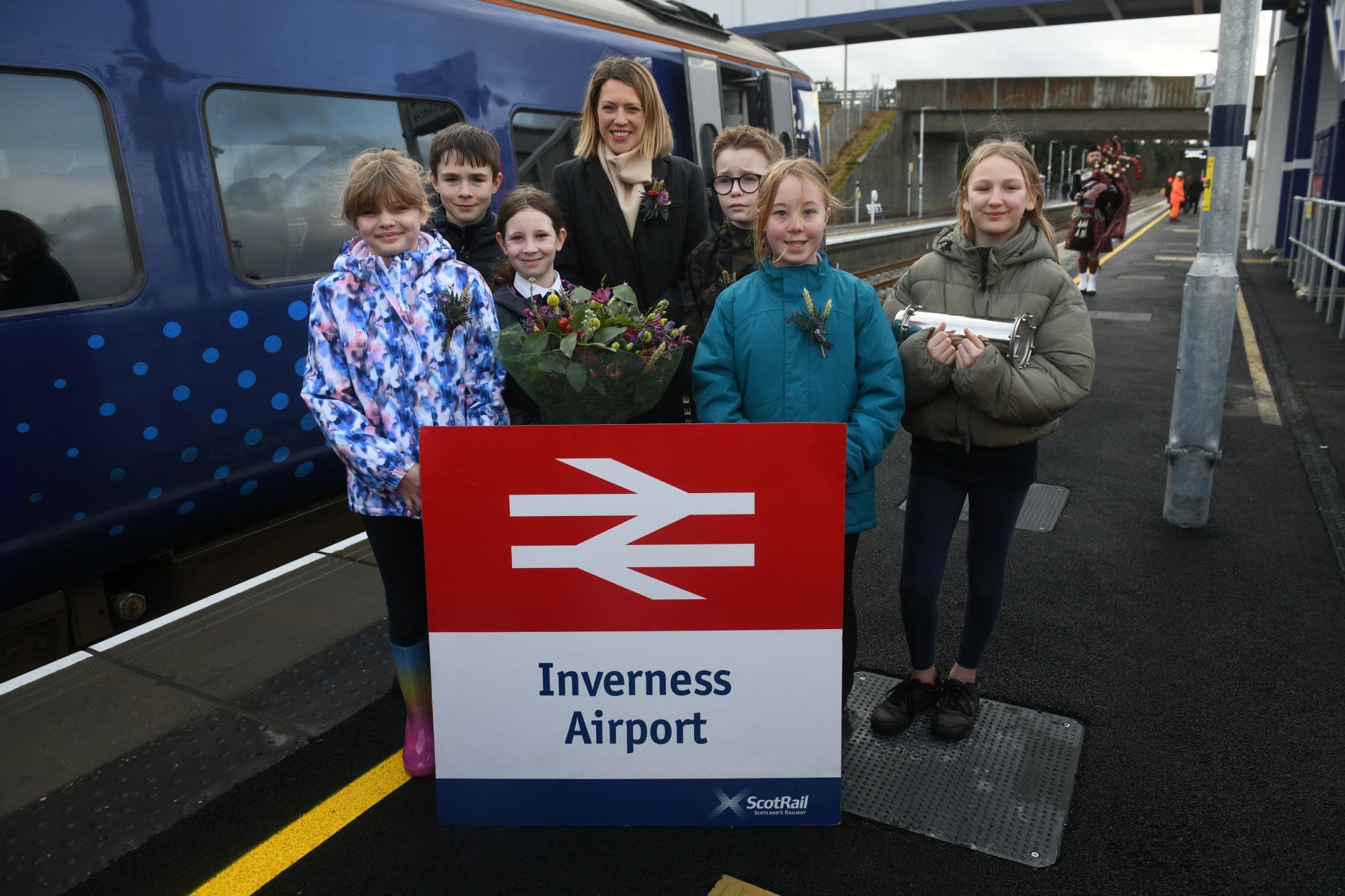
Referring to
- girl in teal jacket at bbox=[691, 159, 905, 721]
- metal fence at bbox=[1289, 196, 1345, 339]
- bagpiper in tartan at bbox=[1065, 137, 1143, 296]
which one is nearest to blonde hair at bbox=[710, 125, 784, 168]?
girl in teal jacket at bbox=[691, 159, 905, 721]

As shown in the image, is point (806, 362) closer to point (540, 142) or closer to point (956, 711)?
point (956, 711)

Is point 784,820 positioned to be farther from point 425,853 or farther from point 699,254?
point 699,254

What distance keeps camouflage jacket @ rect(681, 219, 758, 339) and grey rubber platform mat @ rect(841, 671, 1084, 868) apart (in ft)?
4.74

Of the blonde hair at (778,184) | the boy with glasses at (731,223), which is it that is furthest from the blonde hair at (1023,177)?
the boy with glasses at (731,223)

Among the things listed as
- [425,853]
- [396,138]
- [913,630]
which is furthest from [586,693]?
[396,138]

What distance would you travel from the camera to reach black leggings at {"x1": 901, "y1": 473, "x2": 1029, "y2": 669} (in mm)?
2979

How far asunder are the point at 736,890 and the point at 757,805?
0.80 ft

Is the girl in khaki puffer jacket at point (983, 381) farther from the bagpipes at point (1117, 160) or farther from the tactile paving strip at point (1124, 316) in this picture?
the bagpipes at point (1117, 160)

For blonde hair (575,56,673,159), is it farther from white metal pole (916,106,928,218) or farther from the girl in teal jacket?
white metal pole (916,106,928,218)

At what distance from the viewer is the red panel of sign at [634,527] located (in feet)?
8.13

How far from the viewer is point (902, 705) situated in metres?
3.20

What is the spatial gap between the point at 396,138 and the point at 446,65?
0.55 metres

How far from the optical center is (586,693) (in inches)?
103

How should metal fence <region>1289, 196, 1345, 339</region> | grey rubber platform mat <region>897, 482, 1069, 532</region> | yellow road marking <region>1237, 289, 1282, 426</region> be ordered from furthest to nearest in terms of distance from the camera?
metal fence <region>1289, 196, 1345, 339</region>, yellow road marking <region>1237, 289, 1282, 426</region>, grey rubber platform mat <region>897, 482, 1069, 532</region>
